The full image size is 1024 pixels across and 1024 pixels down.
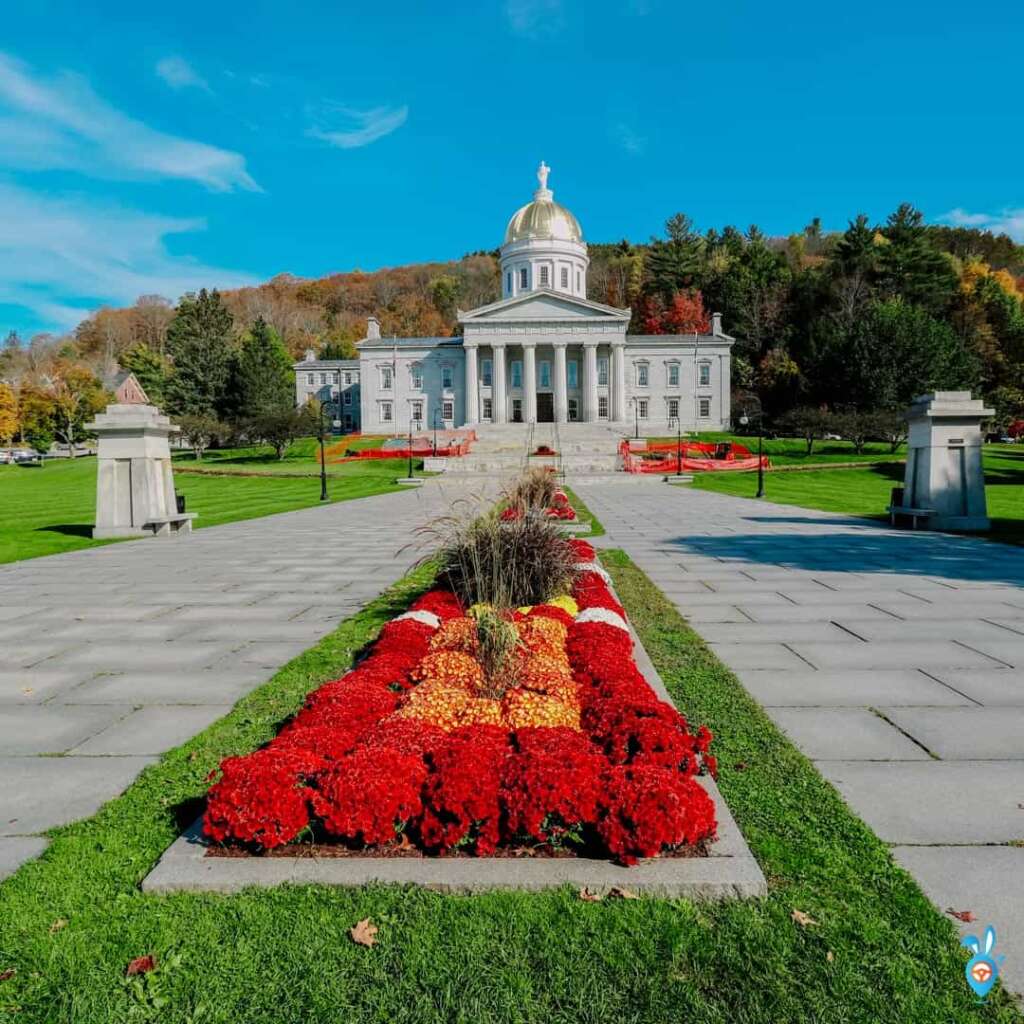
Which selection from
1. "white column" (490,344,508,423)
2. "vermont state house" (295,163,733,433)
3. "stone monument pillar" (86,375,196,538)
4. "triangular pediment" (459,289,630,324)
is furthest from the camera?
"white column" (490,344,508,423)

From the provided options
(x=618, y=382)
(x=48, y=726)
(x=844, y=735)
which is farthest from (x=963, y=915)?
(x=618, y=382)

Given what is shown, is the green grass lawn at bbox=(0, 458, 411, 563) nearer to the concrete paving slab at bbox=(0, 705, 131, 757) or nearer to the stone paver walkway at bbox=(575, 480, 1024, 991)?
the concrete paving slab at bbox=(0, 705, 131, 757)

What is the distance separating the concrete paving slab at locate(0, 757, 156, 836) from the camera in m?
3.46

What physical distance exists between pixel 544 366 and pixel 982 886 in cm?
6758

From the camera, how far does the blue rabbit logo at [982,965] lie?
2.25 metres

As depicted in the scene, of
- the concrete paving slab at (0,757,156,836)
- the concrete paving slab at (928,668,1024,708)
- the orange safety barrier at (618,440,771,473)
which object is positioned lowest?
the concrete paving slab at (928,668,1024,708)

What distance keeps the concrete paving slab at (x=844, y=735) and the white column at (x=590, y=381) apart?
61.3 meters

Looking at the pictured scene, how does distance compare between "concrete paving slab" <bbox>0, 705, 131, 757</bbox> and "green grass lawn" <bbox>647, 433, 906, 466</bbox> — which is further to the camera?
"green grass lawn" <bbox>647, 433, 906, 466</bbox>

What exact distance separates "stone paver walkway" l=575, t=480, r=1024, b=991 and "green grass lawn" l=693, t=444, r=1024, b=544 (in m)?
5.22

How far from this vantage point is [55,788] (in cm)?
380

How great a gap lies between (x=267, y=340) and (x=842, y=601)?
64.1 metres

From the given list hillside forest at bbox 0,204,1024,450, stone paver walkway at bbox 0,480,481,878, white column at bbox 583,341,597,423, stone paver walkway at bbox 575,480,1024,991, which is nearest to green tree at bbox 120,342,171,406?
hillside forest at bbox 0,204,1024,450

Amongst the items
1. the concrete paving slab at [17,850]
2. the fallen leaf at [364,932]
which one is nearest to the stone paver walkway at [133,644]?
the concrete paving slab at [17,850]

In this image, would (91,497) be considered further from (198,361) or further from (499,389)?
(499,389)
